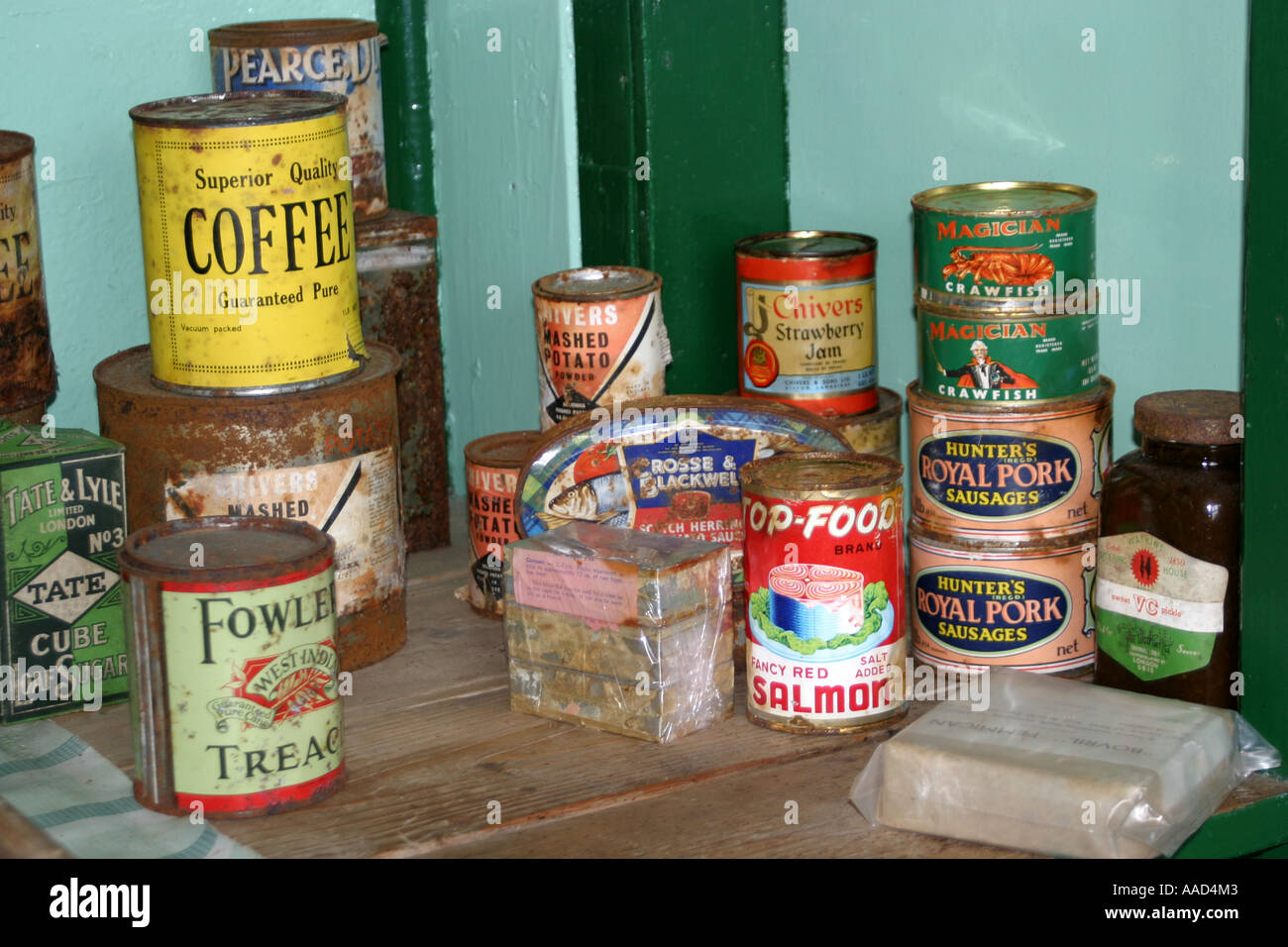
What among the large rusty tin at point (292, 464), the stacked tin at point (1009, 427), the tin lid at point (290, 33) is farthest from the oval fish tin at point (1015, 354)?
the tin lid at point (290, 33)

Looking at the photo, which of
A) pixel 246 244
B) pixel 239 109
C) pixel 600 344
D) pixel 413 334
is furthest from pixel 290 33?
pixel 600 344

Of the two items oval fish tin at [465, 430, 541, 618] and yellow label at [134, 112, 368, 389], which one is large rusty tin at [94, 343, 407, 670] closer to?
yellow label at [134, 112, 368, 389]

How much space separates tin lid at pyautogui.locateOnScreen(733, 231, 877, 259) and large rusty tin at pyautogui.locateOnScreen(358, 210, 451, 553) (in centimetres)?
50

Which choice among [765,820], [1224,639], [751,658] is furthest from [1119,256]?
[765,820]

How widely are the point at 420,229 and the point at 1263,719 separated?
1426mm

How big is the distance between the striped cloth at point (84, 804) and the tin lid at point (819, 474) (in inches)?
26.4

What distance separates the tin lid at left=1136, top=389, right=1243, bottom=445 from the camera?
73.9 inches

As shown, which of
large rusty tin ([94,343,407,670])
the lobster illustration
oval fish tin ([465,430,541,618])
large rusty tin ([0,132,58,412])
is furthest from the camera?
oval fish tin ([465,430,541,618])

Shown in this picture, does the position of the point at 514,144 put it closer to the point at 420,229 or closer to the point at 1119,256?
the point at 420,229

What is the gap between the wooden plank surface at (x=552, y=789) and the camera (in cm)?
173

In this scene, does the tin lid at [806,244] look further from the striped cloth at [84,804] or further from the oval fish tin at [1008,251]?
the striped cloth at [84,804]

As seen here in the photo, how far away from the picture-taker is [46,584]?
6.82 ft

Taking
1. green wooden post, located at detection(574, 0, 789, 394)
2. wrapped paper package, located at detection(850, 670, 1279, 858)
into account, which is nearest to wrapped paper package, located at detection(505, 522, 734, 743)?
wrapped paper package, located at detection(850, 670, 1279, 858)

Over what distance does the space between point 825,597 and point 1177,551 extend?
387 millimetres
